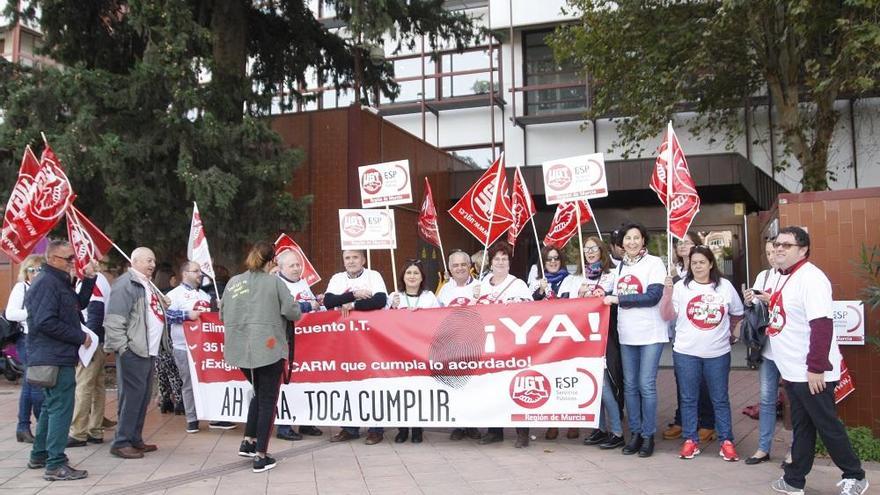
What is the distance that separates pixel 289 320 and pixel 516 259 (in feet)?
48.7

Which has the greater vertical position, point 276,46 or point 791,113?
point 276,46

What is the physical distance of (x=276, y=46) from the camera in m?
13.1

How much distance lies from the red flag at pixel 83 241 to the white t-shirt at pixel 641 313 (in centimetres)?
514

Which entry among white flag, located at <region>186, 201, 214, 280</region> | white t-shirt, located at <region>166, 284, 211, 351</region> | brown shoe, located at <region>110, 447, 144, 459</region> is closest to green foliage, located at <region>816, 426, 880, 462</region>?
brown shoe, located at <region>110, 447, 144, 459</region>

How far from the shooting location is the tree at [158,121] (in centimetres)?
957

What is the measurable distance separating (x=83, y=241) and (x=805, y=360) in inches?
265

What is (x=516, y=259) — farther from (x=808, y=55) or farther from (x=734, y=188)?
(x=808, y=55)

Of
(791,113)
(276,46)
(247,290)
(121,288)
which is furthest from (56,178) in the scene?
(791,113)

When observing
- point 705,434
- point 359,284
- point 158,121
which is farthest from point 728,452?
point 158,121

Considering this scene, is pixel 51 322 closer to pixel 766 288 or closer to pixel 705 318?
pixel 705 318

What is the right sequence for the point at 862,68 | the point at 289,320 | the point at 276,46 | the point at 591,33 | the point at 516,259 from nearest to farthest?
the point at 289,320, the point at 862,68, the point at 276,46, the point at 591,33, the point at 516,259

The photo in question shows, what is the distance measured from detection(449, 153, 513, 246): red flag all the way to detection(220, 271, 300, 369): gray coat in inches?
127

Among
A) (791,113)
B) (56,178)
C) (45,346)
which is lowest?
(45,346)

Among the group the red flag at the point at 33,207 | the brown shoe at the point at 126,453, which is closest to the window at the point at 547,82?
the red flag at the point at 33,207
